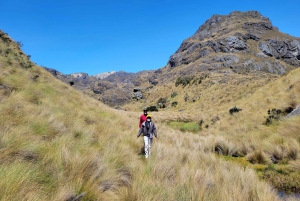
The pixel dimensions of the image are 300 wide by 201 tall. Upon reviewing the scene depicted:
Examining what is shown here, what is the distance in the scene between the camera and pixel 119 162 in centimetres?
501

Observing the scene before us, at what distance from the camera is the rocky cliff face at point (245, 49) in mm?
100625

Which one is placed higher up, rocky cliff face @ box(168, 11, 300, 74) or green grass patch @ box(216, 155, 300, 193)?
rocky cliff face @ box(168, 11, 300, 74)

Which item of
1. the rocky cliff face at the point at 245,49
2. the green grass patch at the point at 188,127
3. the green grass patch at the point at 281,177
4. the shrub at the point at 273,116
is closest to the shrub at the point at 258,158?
the green grass patch at the point at 281,177

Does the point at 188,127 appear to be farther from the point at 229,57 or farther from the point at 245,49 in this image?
the point at 245,49

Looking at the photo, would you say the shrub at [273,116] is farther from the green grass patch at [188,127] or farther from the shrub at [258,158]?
the green grass patch at [188,127]

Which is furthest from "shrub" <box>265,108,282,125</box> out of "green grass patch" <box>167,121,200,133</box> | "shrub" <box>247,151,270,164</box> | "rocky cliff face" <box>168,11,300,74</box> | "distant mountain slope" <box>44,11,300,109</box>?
"rocky cliff face" <box>168,11,300,74</box>

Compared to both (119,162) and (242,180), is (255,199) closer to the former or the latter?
(242,180)

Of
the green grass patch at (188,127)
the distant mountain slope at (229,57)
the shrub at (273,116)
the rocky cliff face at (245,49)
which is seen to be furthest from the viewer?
the rocky cliff face at (245,49)

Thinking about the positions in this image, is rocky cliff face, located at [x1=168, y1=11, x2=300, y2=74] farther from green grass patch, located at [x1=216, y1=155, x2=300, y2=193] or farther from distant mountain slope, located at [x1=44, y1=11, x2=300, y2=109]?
green grass patch, located at [x1=216, y1=155, x2=300, y2=193]

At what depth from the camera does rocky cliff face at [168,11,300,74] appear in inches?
3962

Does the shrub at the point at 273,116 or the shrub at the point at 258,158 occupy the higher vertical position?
the shrub at the point at 273,116

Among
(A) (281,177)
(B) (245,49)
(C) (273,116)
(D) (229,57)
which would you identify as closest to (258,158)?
(A) (281,177)

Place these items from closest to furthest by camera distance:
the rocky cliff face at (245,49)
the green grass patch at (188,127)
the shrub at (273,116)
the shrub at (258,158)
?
1. the shrub at (258,158)
2. the shrub at (273,116)
3. the green grass patch at (188,127)
4. the rocky cliff face at (245,49)

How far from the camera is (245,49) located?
384ft
